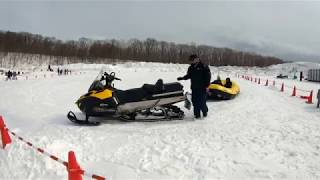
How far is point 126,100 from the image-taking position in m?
10.2

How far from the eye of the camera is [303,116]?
10.8 meters

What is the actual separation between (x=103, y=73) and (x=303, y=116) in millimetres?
5505

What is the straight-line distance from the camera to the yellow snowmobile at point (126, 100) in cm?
1016

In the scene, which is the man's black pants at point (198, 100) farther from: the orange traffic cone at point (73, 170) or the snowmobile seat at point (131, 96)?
the orange traffic cone at point (73, 170)

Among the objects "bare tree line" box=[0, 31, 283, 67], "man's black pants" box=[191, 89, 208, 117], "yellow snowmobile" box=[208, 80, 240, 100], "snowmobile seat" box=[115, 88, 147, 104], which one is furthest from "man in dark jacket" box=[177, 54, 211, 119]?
"bare tree line" box=[0, 31, 283, 67]

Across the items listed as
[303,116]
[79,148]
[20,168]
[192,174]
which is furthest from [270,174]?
[303,116]

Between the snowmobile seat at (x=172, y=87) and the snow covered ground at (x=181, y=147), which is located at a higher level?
the snowmobile seat at (x=172, y=87)

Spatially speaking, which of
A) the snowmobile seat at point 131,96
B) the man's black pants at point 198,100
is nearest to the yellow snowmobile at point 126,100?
the snowmobile seat at point 131,96

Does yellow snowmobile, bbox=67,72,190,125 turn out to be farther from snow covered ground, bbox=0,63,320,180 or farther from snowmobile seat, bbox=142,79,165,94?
snow covered ground, bbox=0,63,320,180

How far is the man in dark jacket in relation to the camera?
10.7 metres

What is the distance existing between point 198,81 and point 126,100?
6.59ft

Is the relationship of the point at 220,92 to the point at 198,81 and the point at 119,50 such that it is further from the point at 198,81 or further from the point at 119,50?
the point at 119,50

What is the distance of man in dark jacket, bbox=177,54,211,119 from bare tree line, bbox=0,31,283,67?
318 ft

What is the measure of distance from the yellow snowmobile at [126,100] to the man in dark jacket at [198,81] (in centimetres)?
33
